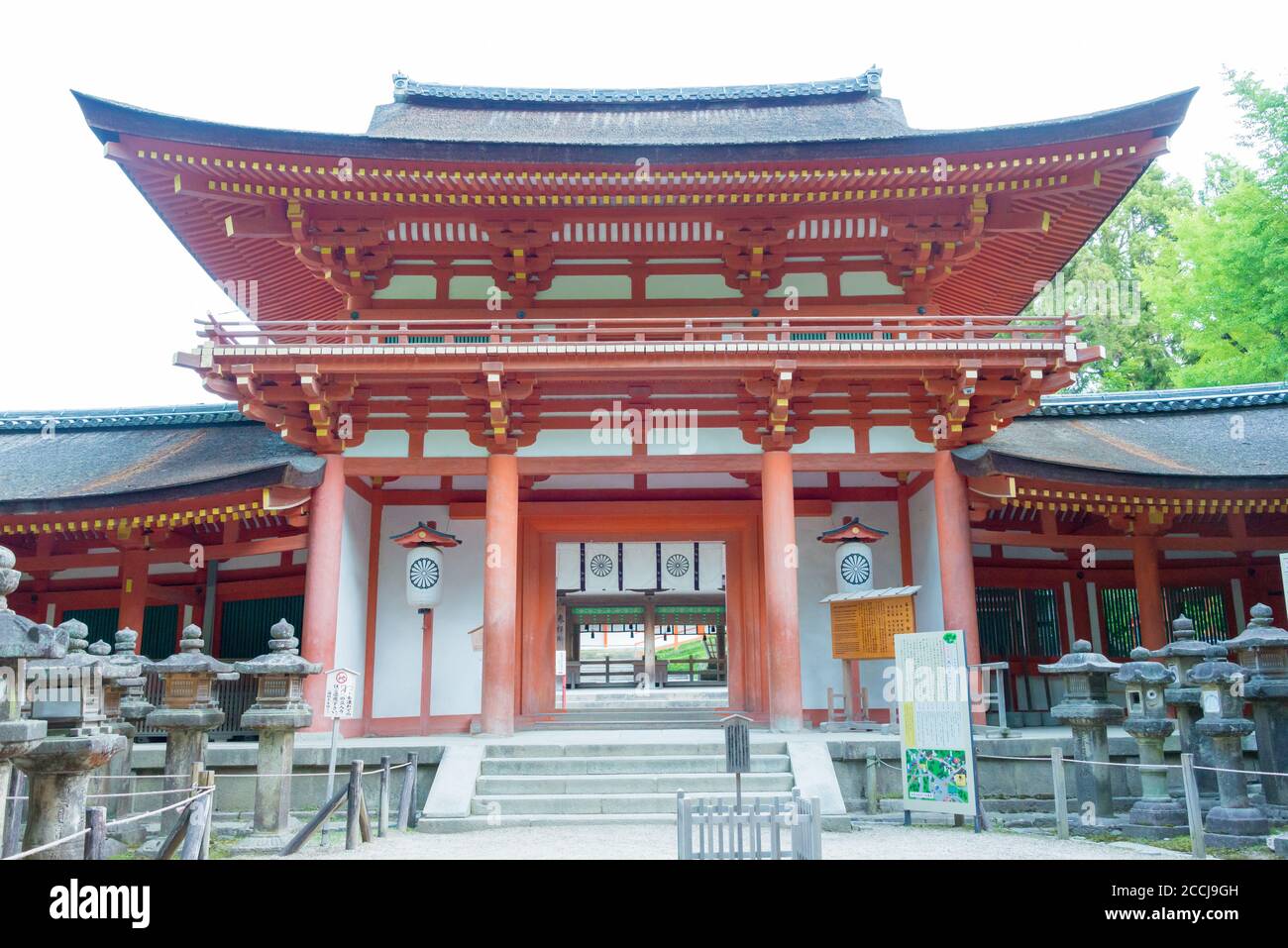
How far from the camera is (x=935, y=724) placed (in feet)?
32.7

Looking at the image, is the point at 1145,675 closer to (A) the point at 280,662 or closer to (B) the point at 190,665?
(A) the point at 280,662

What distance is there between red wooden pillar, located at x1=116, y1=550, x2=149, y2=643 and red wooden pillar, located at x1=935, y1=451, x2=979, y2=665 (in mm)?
12106

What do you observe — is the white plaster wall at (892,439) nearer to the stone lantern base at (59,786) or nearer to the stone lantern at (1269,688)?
the stone lantern at (1269,688)

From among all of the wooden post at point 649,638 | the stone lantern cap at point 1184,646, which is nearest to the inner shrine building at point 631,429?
the stone lantern cap at point 1184,646

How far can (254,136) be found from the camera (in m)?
12.3

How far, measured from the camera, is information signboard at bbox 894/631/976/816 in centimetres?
970

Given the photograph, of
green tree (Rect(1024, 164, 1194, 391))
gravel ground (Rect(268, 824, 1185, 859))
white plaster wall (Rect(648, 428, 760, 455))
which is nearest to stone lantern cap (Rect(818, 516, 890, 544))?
white plaster wall (Rect(648, 428, 760, 455))

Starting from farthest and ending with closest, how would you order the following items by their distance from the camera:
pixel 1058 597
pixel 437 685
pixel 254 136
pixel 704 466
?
pixel 1058 597 < pixel 437 685 < pixel 704 466 < pixel 254 136

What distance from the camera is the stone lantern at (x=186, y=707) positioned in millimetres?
10094

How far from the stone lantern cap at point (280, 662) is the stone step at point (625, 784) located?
2.38 meters
